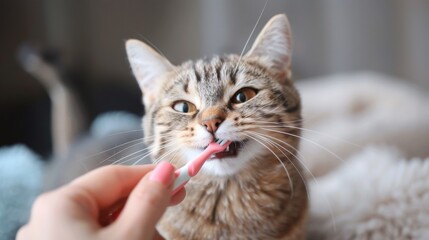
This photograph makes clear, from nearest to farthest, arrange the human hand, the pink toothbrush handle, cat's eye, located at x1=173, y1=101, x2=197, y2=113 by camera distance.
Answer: the human hand → the pink toothbrush handle → cat's eye, located at x1=173, y1=101, x2=197, y2=113

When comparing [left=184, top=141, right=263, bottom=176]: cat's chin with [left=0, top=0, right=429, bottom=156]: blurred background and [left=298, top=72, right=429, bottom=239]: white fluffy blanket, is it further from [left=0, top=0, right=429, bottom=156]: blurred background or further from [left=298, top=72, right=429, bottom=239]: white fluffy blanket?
[left=0, top=0, right=429, bottom=156]: blurred background

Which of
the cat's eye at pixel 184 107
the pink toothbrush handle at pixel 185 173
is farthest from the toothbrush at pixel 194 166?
the cat's eye at pixel 184 107

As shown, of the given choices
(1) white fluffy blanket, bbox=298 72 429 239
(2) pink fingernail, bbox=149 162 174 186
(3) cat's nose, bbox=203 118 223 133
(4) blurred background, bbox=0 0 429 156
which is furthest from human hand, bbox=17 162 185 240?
(4) blurred background, bbox=0 0 429 156

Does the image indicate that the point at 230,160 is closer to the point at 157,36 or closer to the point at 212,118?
the point at 212,118

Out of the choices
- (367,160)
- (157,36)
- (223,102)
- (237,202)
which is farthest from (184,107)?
(157,36)

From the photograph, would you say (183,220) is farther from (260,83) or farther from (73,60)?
(73,60)

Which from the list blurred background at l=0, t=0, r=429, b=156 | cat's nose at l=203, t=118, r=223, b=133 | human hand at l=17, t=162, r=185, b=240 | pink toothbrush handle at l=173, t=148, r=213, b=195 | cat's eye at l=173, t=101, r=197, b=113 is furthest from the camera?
blurred background at l=0, t=0, r=429, b=156

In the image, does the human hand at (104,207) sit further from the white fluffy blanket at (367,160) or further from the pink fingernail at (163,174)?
the white fluffy blanket at (367,160)
